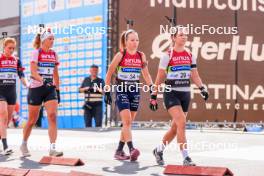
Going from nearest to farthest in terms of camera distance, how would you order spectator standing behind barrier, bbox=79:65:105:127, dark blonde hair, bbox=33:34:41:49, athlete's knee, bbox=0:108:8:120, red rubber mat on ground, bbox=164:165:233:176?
red rubber mat on ground, bbox=164:165:233:176 → dark blonde hair, bbox=33:34:41:49 → athlete's knee, bbox=0:108:8:120 → spectator standing behind barrier, bbox=79:65:105:127

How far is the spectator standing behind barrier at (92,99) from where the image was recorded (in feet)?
43.1

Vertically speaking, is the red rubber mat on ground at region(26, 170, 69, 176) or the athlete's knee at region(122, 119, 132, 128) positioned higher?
the athlete's knee at region(122, 119, 132, 128)

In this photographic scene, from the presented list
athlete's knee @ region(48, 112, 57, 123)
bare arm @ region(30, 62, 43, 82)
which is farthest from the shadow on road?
bare arm @ region(30, 62, 43, 82)

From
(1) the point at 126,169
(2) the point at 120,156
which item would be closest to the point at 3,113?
(2) the point at 120,156

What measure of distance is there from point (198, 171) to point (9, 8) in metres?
12.8

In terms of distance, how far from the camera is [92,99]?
13.2 meters

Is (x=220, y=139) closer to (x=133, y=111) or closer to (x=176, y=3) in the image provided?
(x=133, y=111)

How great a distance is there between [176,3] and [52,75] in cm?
701

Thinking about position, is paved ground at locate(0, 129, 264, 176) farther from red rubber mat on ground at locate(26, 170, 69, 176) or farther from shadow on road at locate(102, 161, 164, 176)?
red rubber mat on ground at locate(26, 170, 69, 176)

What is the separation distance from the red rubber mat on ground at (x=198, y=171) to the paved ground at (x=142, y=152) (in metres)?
0.16

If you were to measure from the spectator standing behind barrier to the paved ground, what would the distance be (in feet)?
5.08

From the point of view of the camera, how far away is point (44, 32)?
7.55 meters

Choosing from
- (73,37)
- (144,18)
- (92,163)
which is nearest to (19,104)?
(73,37)

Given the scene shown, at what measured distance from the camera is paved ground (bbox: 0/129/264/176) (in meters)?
6.08
